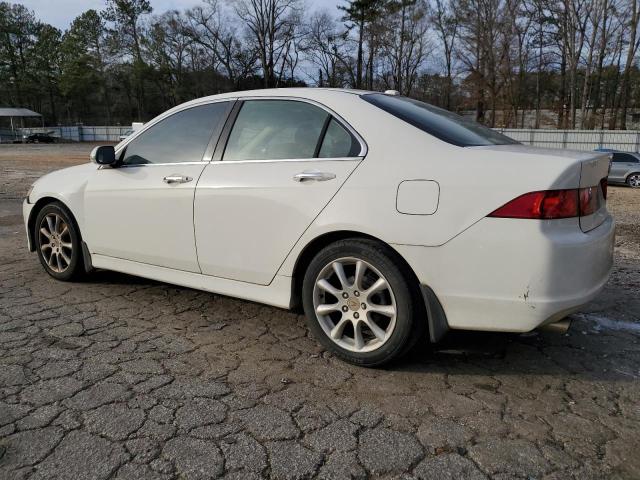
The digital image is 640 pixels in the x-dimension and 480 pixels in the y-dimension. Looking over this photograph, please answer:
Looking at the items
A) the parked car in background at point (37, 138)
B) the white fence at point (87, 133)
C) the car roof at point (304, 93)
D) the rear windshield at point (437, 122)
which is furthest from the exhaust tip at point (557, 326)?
the white fence at point (87, 133)

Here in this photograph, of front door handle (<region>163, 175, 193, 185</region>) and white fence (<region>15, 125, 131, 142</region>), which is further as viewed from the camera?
white fence (<region>15, 125, 131, 142</region>)

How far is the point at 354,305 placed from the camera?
10.1 feet

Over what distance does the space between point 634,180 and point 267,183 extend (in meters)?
20.5

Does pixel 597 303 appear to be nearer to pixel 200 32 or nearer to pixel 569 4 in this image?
pixel 569 4

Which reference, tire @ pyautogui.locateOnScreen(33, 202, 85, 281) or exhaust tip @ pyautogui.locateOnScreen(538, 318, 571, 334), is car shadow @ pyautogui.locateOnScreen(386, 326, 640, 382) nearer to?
exhaust tip @ pyautogui.locateOnScreen(538, 318, 571, 334)

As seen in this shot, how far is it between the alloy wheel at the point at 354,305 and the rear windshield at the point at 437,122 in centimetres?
87

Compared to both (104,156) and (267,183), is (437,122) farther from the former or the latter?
(104,156)

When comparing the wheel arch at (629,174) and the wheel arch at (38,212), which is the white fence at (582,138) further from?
the wheel arch at (38,212)

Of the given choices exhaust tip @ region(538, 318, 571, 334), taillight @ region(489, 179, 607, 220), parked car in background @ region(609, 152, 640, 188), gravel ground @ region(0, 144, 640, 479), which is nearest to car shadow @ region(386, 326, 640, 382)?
gravel ground @ region(0, 144, 640, 479)

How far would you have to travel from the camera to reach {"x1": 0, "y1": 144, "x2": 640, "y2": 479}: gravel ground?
225 cm

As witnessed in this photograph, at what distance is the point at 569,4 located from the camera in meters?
42.6

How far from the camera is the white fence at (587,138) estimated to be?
3159 centimetres

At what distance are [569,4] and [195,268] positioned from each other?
48.0 meters

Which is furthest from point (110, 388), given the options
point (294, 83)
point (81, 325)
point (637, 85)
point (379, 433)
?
point (294, 83)
